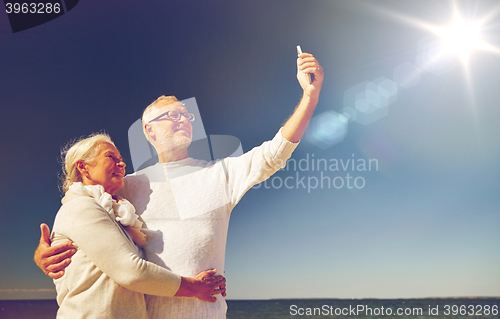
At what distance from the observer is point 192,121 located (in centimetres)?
228

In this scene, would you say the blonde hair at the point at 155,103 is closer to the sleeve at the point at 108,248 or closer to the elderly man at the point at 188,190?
the elderly man at the point at 188,190

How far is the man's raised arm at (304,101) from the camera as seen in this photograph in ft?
6.17

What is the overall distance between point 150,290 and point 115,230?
0.28m

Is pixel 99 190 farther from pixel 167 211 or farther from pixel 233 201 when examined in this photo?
pixel 233 201

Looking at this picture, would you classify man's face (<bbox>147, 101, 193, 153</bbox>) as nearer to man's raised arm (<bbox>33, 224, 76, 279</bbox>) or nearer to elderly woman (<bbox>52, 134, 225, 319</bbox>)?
elderly woman (<bbox>52, 134, 225, 319</bbox>)

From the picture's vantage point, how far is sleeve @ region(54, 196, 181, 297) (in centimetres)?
158

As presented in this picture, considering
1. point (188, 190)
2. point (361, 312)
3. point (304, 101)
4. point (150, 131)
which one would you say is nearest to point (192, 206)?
point (188, 190)

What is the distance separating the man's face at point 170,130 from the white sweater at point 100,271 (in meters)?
0.60

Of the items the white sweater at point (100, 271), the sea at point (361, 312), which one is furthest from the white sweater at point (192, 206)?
the sea at point (361, 312)

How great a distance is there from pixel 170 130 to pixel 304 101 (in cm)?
74

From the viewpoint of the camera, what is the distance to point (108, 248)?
5.18ft

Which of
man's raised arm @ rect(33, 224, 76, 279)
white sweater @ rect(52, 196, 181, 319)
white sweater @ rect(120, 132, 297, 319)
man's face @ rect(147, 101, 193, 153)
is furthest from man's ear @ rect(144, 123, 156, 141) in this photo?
man's raised arm @ rect(33, 224, 76, 279)

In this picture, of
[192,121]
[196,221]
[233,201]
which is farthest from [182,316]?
[192,121]

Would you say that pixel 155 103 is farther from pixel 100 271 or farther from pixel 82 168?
pixel 100 271
